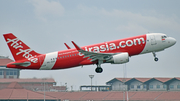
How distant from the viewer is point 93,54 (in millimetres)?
69375

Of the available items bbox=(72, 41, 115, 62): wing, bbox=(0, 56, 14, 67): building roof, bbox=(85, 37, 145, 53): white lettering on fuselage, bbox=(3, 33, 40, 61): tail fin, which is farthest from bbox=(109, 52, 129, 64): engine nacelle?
bbox=(0, 56, 14, 67): building roof

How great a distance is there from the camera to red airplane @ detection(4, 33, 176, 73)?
7044 cm

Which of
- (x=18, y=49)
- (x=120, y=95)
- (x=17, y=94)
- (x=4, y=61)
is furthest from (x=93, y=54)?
(x=4, y=61)

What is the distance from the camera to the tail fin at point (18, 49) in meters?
71.9

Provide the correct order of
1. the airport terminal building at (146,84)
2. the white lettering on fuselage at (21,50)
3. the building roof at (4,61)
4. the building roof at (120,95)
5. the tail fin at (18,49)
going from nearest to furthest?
the white lettering on fuselage at (21,50) < the tail fin at (18,49) < the building roof at (120,95) < the airport terminal building at (146,84) < the building roof at (4,61)

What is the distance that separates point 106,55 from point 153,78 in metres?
66.3

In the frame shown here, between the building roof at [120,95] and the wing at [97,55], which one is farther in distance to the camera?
the building roof at [120,95]

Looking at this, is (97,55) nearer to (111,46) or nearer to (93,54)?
(93,54)

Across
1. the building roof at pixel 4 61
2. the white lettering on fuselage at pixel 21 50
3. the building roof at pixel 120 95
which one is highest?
the building roof at pixel 4 61

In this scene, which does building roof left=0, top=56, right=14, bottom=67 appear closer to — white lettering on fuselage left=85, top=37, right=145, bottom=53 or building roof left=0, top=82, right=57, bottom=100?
building roof left=0, top=82, right=57, bottom=100

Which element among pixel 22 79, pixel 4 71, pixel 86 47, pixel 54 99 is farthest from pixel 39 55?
pixel 4 71

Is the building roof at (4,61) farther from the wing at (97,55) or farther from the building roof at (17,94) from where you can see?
the wing at (97,55)

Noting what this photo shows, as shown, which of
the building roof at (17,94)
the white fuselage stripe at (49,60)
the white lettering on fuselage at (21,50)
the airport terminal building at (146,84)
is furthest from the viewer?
the airport terminal building at (146,84)

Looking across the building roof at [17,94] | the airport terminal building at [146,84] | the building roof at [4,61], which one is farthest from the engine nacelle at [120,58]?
the building roof at [4,61]
